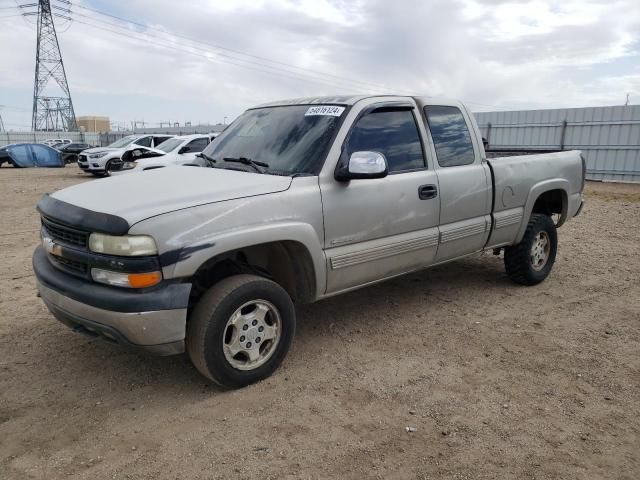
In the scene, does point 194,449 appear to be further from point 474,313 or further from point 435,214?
point 474,313

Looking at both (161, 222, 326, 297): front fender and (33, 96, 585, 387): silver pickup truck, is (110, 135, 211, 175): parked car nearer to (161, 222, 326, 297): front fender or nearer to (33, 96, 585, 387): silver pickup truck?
(33, 96, 585, 387): silver pickup truck

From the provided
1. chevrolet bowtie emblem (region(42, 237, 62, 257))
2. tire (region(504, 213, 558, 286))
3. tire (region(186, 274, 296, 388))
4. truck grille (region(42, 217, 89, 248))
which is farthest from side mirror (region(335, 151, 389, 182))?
tire (region(504, 213, 558, 286))

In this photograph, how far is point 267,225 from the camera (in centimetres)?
325

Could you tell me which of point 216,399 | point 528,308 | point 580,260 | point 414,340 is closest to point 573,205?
point 580,260

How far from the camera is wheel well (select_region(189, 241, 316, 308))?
135 inches

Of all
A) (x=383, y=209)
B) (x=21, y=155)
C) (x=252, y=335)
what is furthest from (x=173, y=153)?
(x=21, y=155)

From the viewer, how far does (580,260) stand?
22.0 ft

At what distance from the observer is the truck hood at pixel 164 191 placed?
2990 mm

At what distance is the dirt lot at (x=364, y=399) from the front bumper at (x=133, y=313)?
0.50 meters

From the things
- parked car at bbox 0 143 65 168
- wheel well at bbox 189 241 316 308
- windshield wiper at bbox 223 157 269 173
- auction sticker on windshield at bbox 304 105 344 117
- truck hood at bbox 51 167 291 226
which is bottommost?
parked car at bbox 0 143 65 168

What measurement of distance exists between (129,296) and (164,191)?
74 centimetres

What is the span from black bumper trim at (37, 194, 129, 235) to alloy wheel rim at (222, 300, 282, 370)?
2.82 feet

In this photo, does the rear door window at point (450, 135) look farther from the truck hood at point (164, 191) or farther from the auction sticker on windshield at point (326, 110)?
the truck hood at point (164, 191)

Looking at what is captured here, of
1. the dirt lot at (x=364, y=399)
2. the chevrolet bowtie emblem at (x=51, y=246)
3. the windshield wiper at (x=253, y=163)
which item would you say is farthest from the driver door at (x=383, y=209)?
the chevrolet bowtie emblem at (x=51, y=246)
